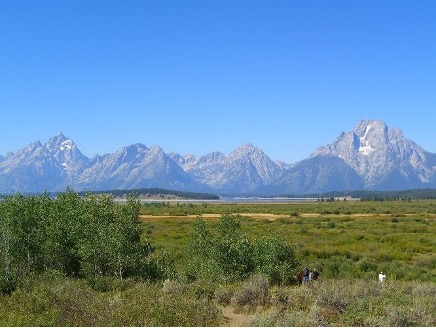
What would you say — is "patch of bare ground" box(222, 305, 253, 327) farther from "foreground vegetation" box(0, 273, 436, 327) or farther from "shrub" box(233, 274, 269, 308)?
"shrub" box(233, 274, 269, 308)

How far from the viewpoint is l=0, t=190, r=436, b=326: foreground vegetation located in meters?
17.9

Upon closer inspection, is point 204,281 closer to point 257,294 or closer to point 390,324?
point 257,294

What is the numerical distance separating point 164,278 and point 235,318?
1065cm

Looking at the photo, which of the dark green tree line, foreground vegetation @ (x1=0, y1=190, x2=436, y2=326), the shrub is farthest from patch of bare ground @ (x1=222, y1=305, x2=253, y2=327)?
the dark green tree line

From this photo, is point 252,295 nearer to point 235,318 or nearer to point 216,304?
point 216,304

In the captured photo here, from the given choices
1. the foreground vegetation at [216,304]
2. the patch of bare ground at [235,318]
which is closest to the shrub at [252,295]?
the foreground vegetation at [216,304]

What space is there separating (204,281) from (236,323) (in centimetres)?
741

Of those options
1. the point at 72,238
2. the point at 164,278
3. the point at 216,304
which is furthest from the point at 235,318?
the point at 72,238

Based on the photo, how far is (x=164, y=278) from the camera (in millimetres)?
30031

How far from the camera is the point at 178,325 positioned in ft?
56.1

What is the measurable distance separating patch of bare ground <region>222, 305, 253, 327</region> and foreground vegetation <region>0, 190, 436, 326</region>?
0.10 m

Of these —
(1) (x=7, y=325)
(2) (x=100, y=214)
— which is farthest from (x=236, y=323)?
(2) (x=100, y=214)

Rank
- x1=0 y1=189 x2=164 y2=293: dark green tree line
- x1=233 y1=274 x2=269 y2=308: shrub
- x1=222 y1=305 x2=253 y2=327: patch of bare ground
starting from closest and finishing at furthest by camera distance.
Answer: x1=222 y1=305 x2=253 y2=327: patch of bare ground < x1=233 y1=274 x2=269 y2=308: shrub < x1=0 y1=189 x2=164 y2=293: dark green tree line

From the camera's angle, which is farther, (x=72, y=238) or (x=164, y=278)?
(x=164, y=278)
